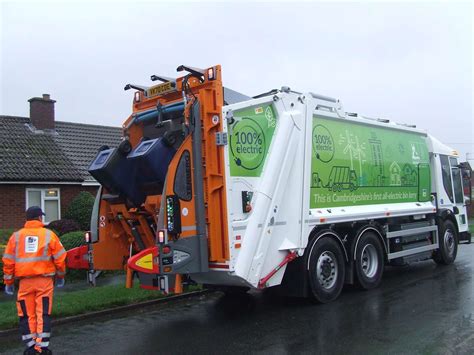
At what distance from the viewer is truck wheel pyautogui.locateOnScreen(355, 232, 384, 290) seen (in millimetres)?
8547

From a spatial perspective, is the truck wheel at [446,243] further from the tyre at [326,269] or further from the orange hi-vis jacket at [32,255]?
the orange hi-vis jacket at [32,255]

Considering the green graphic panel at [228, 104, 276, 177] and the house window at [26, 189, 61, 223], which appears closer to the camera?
the green graphic panel at [228, 104, 276, 177]

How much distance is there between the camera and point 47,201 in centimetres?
1678

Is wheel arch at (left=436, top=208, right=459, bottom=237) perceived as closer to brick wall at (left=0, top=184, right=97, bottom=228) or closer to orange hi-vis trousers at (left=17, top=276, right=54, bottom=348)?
orange hi-vis trousers at (left=17, top=276, right=54, bottom=348)

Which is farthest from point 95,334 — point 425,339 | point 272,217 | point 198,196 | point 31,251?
point 425,339

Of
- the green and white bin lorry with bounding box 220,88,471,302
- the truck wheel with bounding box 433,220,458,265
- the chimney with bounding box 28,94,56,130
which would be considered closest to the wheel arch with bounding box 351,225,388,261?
the green and white bin lorry with bounding box 220,88,471,302

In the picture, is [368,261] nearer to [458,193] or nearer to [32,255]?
[458,193]

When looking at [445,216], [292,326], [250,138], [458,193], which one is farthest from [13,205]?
[458,193]

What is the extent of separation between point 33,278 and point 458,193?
9799 mm

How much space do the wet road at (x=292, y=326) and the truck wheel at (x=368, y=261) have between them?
214 millimetres

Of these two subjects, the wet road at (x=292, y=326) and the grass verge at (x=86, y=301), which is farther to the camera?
the grass verge at (x=86, y=301)

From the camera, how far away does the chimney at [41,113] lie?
63.8 ft

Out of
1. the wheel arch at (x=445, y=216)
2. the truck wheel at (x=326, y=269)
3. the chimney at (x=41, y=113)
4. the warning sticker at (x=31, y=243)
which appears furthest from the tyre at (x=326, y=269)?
the chimney at (x=41, y=113)

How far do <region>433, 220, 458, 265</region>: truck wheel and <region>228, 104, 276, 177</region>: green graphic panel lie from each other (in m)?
5.83
